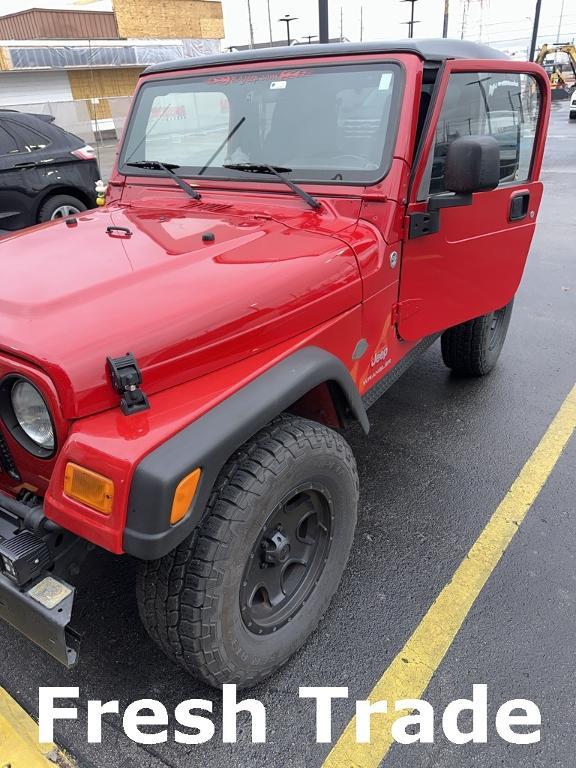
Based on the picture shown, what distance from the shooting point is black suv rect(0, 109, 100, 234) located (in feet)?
22.6

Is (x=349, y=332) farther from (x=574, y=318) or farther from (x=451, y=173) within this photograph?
(x=574, y=318)

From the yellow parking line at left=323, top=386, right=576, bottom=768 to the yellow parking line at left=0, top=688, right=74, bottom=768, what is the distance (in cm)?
86

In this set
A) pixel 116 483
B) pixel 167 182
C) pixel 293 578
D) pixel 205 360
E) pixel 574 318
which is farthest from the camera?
pixel 574 318

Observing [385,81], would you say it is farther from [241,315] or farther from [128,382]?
[128,382]

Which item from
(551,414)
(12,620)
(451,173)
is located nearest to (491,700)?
(12,620)

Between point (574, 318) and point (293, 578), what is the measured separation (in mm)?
4154

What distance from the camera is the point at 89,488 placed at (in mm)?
1542

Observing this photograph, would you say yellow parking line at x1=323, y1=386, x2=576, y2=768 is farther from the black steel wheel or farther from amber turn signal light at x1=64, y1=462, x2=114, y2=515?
amber turn signal light at x1=64, y1=462, x2=114, y2=515

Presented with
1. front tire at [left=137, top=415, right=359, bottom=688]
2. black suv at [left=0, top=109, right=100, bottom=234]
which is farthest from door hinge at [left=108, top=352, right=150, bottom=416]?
black suv at [left=0, top=109, right=100, bottom=234]

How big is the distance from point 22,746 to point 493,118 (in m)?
3.42

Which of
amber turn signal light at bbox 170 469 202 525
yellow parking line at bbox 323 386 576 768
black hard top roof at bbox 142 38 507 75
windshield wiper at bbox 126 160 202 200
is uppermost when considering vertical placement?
black hard top roof at bbox 142 38 507 75

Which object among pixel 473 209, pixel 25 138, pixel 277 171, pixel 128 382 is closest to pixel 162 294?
pixel 128 382

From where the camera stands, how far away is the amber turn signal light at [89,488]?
151 centimetres

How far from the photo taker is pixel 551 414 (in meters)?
3.83
